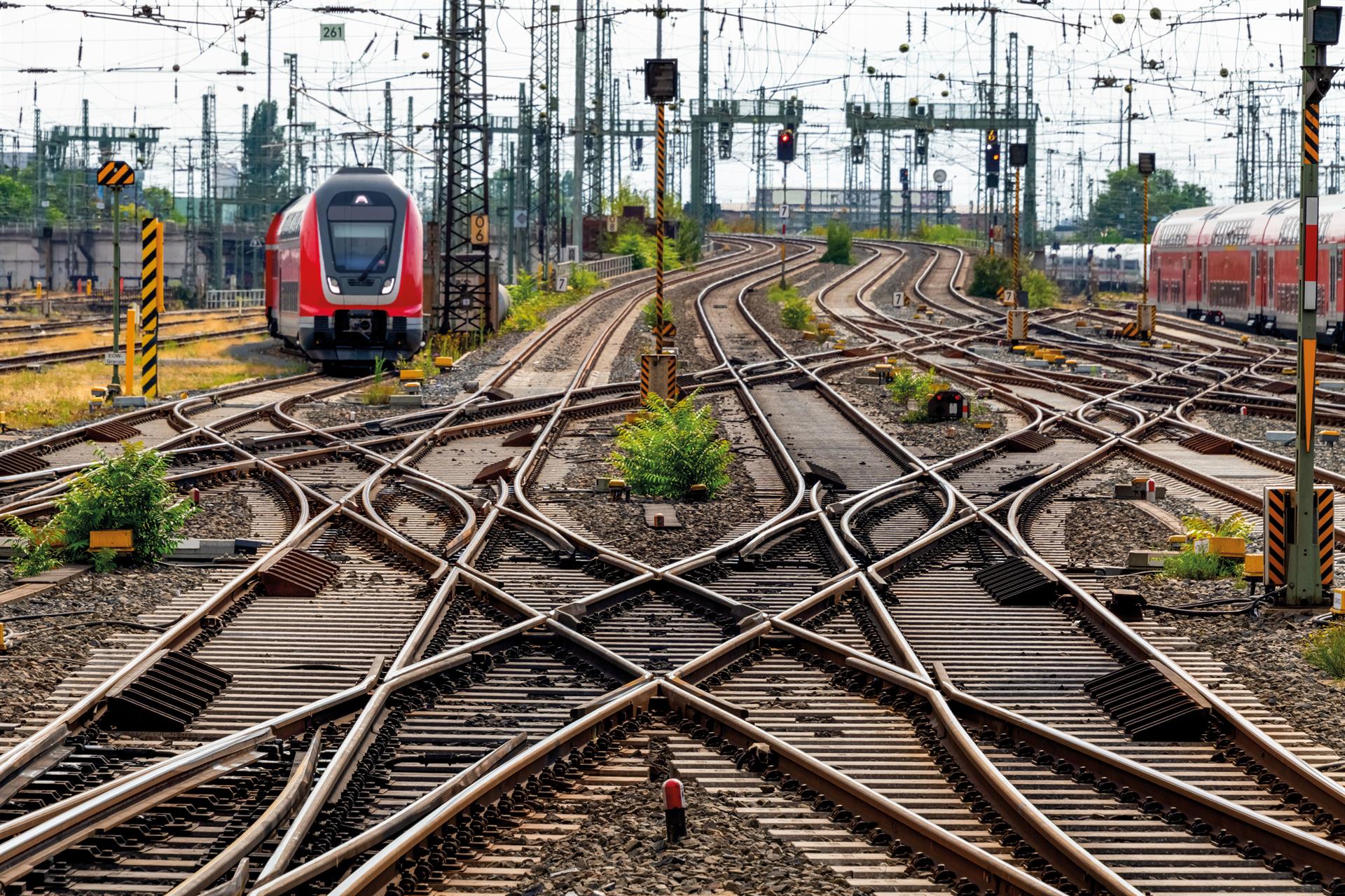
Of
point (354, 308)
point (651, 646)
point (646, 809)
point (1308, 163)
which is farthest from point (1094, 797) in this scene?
point (354, 308)

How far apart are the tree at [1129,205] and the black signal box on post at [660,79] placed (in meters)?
104

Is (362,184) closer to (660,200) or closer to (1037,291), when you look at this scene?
(660,200)

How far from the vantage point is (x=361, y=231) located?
102ft

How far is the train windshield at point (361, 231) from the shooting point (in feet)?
101

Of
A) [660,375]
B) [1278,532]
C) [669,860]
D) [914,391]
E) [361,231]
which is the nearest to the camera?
[669,860]

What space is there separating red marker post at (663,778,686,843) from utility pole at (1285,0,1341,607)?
6573 millimetres

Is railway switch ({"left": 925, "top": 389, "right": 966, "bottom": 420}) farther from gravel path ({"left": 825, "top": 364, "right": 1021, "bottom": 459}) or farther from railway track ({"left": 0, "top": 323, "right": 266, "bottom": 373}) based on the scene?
railway track ({"left": 0, "top": 323, "right": 266, "bottom": 373})

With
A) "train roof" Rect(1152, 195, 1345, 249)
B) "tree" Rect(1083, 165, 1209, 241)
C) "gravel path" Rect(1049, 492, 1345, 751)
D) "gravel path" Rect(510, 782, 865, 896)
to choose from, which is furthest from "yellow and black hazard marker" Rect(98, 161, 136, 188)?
"tree" Rect(1083, 165, 1209, 241)

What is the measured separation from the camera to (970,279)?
68.8m

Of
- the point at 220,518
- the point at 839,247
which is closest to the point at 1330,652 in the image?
the point at 220,518

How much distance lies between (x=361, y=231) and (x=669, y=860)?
25.5 m

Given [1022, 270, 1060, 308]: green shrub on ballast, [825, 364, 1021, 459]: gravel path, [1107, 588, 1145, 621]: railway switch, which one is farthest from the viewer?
[1022, 270, 1060, 308]: green shrub on ballast

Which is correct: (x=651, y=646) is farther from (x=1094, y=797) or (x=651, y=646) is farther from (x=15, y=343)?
(x=15, y=343)

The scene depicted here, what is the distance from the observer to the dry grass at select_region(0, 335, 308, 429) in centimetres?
2456
